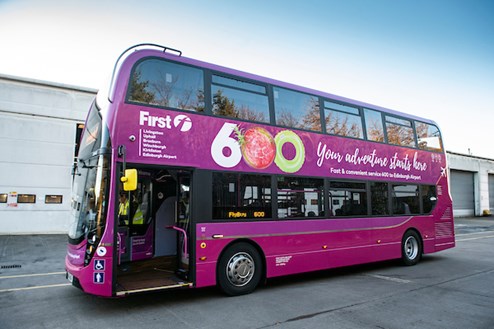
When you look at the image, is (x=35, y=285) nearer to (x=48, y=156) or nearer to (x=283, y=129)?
(x=283, y=129)

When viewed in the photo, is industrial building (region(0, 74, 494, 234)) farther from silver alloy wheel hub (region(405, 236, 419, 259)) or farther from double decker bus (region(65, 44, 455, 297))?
silver alloy wheel hub (region(405, 236, 419, 259))

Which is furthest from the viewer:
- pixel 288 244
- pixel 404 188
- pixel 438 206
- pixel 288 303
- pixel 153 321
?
pixel 438 206

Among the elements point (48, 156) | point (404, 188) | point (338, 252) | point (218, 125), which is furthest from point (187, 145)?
point (48, 156)

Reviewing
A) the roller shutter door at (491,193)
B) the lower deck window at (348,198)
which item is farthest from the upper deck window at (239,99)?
the roller shutter door at (491,193)

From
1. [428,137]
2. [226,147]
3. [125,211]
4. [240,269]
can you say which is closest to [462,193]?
[428,137]

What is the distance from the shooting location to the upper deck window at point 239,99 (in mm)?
7008

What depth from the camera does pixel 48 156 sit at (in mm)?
17547

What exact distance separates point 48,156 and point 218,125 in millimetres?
13994

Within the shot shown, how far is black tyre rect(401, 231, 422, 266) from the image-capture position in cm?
1021

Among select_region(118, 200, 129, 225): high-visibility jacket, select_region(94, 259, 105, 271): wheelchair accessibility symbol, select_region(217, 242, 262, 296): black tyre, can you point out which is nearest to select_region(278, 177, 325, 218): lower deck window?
select_region(217, 242, 262, 296): black tyre

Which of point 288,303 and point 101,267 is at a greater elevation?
point 101,267

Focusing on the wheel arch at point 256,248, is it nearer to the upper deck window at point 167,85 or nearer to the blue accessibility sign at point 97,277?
the blue accessibility sign at point 97,277

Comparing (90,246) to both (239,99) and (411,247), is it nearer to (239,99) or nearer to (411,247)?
(239,99)

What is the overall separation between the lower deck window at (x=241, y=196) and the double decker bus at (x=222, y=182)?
0.07ft
